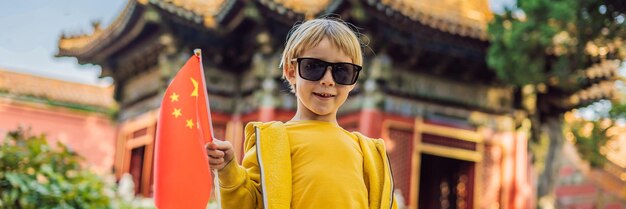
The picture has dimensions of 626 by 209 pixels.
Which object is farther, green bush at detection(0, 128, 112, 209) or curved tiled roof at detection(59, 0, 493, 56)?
curved tiled roof at detection(59, 0, 493, 56)

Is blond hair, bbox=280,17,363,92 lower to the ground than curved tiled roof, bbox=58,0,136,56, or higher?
lower

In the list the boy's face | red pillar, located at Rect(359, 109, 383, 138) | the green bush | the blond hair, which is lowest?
the green bush

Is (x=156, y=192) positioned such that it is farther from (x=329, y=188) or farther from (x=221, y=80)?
(x=221, y=80)

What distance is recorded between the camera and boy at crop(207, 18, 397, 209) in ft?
6.54

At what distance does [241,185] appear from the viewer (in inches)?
78.5

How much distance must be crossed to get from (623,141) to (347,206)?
15574mm

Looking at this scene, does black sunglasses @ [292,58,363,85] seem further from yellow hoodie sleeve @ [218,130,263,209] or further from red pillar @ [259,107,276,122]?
red pillar @ [259,107,276,122]

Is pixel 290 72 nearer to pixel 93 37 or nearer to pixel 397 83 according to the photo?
pixel 397 83

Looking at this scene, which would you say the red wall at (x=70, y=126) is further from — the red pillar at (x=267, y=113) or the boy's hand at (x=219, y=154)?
the boy's hand at (x=219, y=154)

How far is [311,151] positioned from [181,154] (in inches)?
14.0

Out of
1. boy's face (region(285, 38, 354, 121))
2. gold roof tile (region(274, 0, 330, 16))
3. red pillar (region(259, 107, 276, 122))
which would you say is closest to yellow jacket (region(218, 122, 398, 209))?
boy's face (region(285, 38, 354, 121))

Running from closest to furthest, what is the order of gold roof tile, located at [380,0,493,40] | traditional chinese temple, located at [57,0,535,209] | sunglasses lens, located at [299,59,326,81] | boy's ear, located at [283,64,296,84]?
sunglasses lens, located at [299,59,326,81] < boy's ear, located at [283,64,296,84] < gold roof tile, located at [380,0,493,40] < traditional chinese temple, located at [57,0,535,209]

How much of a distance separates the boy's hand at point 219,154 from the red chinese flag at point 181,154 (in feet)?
0.15

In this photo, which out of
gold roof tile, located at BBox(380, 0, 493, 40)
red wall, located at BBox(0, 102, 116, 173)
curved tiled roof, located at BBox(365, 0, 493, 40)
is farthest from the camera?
red wall, located at BBox(0, 102, 116, 173)
